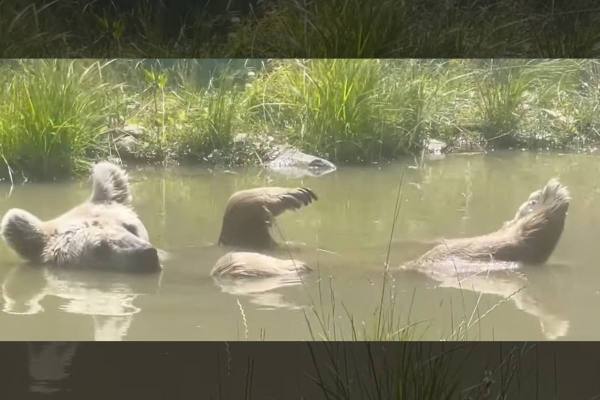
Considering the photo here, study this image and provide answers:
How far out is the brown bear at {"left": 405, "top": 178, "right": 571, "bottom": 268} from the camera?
1.93 m

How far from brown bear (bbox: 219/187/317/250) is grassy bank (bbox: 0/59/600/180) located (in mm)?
81

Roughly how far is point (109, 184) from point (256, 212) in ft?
0.99

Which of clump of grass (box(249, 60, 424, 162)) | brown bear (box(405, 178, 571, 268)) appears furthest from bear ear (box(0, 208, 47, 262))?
brown bear (box(405, 178, 571, 268))

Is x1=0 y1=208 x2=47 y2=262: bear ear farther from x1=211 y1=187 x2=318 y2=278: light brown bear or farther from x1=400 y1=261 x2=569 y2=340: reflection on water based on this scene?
x1=400 y1=261 x2=569 y2=340: reflection on water

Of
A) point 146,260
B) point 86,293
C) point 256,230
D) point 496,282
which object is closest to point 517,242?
point 496,282

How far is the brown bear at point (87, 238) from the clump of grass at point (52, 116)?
0.30ft

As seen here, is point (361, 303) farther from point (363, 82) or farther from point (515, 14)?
point (515, 14)

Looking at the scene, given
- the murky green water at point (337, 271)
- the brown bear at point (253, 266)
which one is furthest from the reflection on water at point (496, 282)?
the brown bear at point (253, 266)

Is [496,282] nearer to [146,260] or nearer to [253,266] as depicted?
[253,266]

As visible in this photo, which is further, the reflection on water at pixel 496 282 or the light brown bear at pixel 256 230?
the light brown bear at pixel 256 230

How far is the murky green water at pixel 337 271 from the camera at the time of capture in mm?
1737

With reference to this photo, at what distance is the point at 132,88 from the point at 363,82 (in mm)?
465
